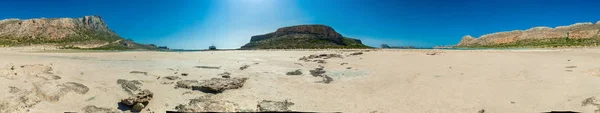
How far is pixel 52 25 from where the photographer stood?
10944cm

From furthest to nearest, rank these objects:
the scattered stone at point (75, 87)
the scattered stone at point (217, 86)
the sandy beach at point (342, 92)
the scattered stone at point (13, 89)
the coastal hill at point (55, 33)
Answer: the coastal hill at point (55, 33)
the scattered stone at point (217, 86)
the scattered stone at point (75, 87)
the scattered stone at point (13, 89)
the sandy beach at point (342, 92)

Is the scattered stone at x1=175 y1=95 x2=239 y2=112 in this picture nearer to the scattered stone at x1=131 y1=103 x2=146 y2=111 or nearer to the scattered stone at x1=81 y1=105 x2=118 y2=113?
the scattered stone at x1=131 y1=103 x2=146 y2=111

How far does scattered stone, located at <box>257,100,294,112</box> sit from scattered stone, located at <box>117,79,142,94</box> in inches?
164

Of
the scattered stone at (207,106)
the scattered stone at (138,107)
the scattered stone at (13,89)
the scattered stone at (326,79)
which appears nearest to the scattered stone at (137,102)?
the scattered stone at (138,107)

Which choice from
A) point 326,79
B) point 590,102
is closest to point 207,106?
point 326,79

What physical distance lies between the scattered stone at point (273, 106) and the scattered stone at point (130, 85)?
164 inches

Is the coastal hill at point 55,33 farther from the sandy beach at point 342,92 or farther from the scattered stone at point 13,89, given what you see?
the scattered stone at point 13,89

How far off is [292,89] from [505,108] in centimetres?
611

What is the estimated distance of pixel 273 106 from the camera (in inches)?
349

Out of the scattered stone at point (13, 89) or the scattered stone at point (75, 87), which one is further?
the scattered stone at point (75, 87)

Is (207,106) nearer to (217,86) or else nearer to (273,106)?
(273,106)

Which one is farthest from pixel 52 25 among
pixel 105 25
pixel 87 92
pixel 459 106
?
pixel 459 106

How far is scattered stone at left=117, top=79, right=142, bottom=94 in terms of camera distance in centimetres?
1049

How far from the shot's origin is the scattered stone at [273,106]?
8620mm
